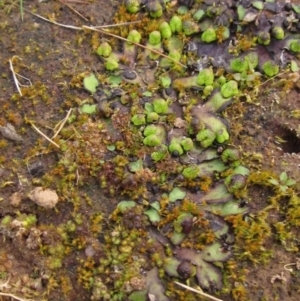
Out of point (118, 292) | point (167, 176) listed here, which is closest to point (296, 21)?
point (167, 176)

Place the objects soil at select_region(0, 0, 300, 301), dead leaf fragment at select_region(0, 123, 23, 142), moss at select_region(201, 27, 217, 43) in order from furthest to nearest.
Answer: moss at select_region(201, 27, 217, 43), dead leaf fragment at select_region(0, 123, 23, 142), soil at select_region(0, 0, 300, 301)

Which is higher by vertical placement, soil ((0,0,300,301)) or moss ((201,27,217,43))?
moss ((201,27,217,43))

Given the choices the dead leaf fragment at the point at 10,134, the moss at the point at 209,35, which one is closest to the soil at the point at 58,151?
the dead leaf fragment at the point at 10,134

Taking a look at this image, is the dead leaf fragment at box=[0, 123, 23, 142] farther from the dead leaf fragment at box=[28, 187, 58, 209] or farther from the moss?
the moss

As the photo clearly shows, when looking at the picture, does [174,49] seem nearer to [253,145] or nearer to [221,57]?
[221,57]

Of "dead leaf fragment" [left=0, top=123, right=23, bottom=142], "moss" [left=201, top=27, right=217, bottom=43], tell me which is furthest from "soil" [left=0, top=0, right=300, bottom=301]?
"moss" [left=201, top=27, right=217, bottom=43]

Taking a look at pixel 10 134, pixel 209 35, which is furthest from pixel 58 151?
Result: pixel 209 35

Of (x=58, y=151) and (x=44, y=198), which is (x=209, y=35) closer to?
(x=58, y=151)

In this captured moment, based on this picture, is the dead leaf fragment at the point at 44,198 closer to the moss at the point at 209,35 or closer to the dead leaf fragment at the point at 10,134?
the dead leaf fragment at the point at 10,134

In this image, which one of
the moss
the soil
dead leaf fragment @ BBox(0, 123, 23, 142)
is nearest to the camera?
the soil
